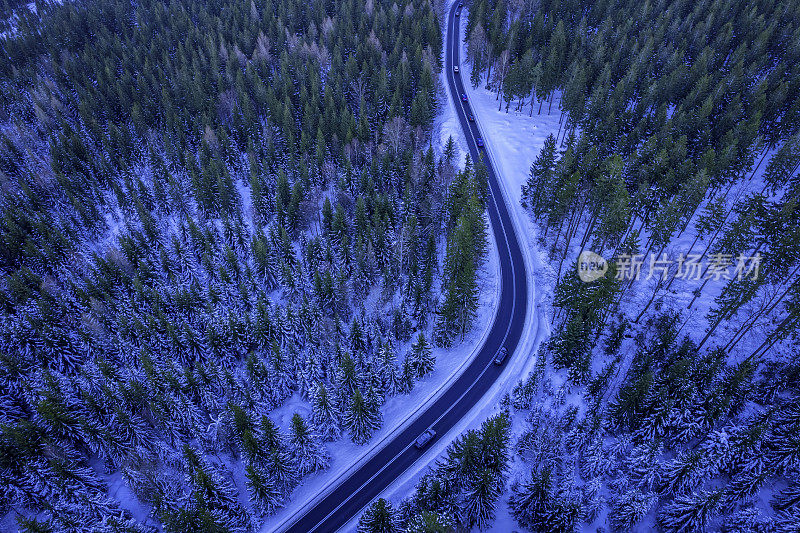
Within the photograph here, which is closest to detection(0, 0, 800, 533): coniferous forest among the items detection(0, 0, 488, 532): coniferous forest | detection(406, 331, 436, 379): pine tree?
detection(406, 331, 436, 379): pine tree

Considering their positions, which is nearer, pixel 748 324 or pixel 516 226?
pixel 748 324

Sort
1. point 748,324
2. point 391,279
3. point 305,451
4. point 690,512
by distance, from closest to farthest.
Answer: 1. point 690,512
2. point 305,451
3. point 748,324
4. point 391,279

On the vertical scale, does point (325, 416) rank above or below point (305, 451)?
below

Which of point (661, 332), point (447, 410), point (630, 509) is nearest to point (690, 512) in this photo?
point (630, 509)

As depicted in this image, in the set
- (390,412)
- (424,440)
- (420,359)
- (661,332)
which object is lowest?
(390,412)

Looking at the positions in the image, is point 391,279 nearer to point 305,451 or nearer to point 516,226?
point 516,226

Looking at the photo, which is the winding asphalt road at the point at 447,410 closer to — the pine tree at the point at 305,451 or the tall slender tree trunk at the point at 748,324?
the pine tree at the point at 305,451

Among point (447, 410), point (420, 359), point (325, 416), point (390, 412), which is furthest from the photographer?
point (420, 359)
